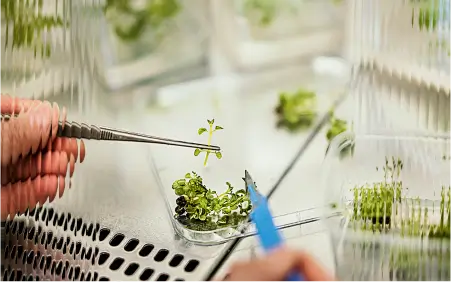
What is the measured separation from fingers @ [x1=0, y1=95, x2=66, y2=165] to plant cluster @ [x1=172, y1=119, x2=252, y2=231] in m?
0.15

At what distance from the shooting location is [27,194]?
1.79 feet

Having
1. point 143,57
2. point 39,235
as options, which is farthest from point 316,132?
point 39,235

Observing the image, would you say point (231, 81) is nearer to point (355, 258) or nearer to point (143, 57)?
point (143, 57)

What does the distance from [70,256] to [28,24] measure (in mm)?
235

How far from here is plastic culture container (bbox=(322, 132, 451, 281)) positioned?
51cm

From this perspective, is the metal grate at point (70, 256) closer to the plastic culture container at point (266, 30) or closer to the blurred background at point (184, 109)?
the blurred background at point (184, 109)

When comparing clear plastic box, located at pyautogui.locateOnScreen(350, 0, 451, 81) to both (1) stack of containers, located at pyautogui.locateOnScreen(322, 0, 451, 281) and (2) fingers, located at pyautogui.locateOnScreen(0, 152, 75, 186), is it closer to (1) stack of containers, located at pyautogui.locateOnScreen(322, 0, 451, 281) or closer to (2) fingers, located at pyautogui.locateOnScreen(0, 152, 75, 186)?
(1) stack of containers, located at pyautogui.locateOnScreen(322, 0, 451, 281)

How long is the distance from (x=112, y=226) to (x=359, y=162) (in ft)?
0.87

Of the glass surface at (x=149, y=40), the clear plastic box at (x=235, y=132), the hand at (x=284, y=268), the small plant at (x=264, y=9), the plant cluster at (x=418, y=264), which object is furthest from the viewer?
the small plant at (x=264, y=9)

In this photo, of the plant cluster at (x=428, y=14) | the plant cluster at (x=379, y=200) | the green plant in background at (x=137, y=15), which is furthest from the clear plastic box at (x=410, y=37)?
the green plant in background at (x=137, y=15)

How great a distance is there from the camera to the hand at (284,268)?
39cm

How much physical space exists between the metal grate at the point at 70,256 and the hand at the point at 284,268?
15cm

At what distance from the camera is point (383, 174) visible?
21.7 inches

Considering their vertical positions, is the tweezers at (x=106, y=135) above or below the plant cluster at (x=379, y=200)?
above
